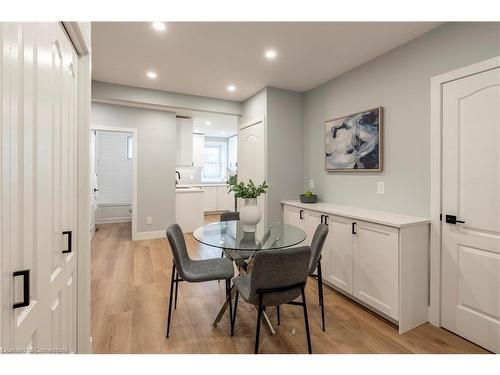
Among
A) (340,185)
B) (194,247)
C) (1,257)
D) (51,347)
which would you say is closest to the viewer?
(1,257)

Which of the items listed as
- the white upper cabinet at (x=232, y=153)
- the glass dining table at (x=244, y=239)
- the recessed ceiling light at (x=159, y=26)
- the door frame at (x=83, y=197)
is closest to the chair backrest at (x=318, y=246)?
the glass dining table at (x=244, y=239)

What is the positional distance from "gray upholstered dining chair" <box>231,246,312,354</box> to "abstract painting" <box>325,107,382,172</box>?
5.39 ft

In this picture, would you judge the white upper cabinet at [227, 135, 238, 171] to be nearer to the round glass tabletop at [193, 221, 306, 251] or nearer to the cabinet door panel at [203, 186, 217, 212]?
the cabinet door panel at [203, 186, 217, 212]

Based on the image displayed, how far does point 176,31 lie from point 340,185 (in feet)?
8.16

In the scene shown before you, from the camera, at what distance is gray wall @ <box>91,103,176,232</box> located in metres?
4.59

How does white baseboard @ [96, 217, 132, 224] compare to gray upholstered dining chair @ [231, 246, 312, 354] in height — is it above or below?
below

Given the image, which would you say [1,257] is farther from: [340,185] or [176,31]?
[340,185]

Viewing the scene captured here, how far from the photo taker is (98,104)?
174 inches

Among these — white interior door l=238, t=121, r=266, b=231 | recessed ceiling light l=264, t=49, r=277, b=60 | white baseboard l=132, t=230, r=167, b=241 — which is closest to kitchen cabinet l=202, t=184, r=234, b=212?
white baseboard l=132, t=230, r=167, b=241

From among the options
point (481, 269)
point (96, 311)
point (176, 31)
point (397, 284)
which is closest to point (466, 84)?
point (481, 269)

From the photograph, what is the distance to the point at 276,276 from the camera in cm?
158

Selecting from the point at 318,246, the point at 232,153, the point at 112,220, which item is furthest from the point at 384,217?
the point at 232,153

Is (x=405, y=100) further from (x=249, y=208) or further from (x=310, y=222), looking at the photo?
(x=249, y=208)

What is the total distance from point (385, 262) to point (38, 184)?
2.41 m
